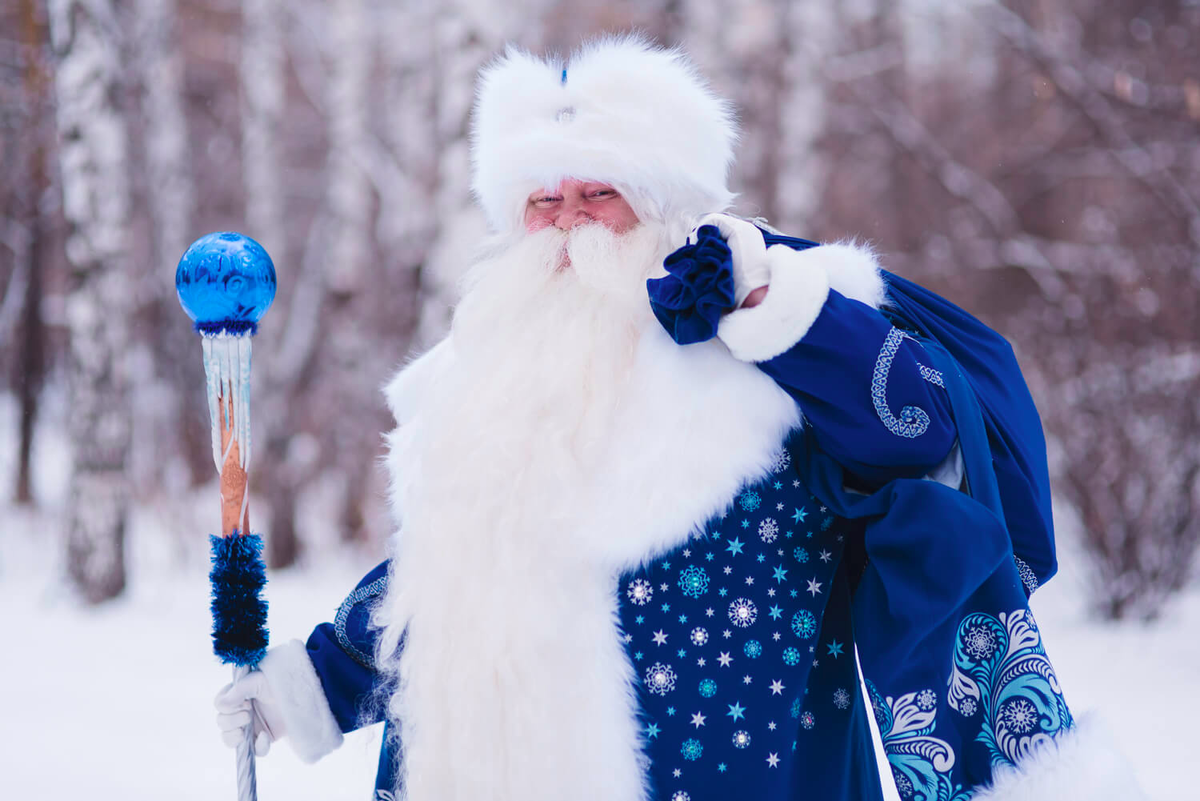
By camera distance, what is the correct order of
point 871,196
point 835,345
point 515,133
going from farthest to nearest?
1. point 871,196
2. point 515,133
3. point 835,345

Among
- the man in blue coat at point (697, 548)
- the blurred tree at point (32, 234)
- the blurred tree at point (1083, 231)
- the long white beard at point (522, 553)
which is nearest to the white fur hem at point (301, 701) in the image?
the man in blue coat at point (697, 548)

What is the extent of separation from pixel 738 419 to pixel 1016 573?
20.0 inches

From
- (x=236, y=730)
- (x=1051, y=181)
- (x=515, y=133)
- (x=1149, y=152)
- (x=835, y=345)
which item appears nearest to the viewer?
(x=835, y=345)

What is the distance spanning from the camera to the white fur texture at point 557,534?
155cm

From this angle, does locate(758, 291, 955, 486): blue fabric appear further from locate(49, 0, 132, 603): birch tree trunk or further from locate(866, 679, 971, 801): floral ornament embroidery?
locate(49, 0, 132, 603): birch tree trunk

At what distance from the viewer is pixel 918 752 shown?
155 centimetres

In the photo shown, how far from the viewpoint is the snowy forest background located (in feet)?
16.2

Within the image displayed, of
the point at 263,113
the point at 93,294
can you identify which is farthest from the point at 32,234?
the point at 93,294

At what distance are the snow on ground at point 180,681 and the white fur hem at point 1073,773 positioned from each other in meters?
1.28

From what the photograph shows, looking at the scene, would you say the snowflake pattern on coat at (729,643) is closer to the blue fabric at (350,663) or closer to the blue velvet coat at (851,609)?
the blue velvet coat at (851,609)

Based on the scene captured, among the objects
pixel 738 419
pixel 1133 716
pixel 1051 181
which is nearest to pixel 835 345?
pixel 738 419

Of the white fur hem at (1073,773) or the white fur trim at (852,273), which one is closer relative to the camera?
the white fur hem at (1073,773)

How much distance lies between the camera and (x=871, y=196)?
1316 centimetres

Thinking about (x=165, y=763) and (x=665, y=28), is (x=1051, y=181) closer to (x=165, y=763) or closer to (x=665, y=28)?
(x=665, y=28)
